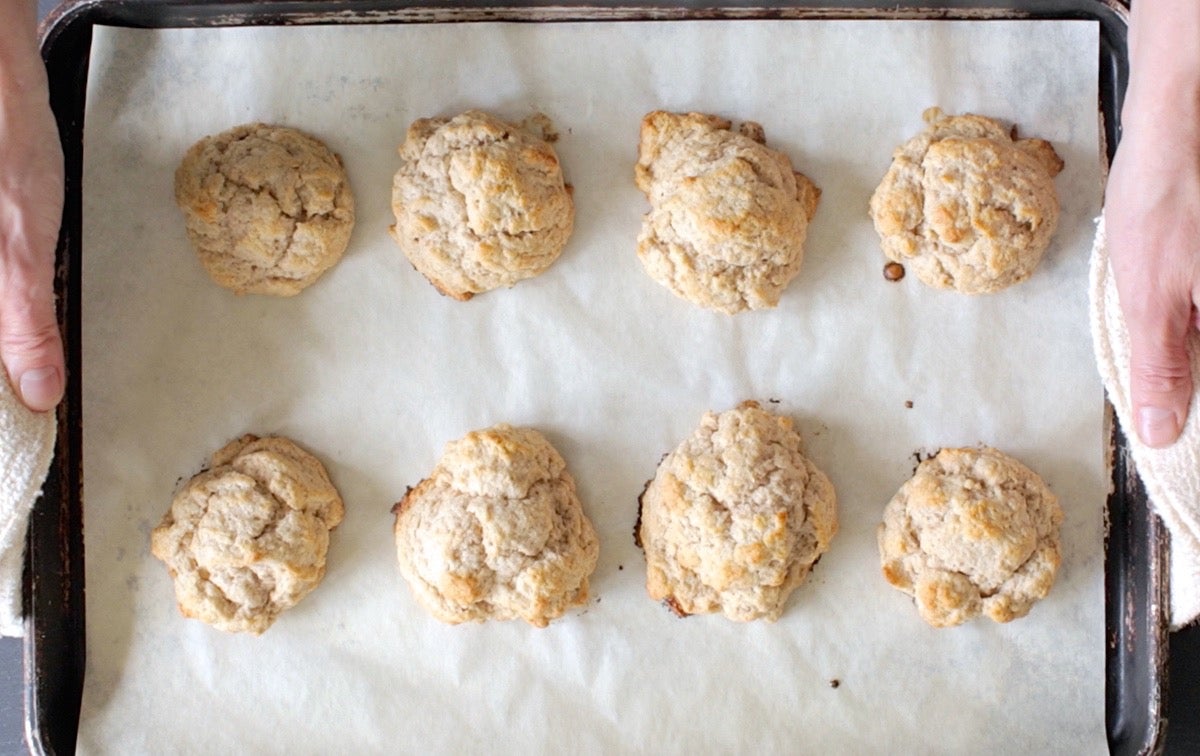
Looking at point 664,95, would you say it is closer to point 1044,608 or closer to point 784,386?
point 784,386

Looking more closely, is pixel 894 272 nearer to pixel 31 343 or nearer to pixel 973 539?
pixel 973 539

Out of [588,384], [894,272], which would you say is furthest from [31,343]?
[894,272]

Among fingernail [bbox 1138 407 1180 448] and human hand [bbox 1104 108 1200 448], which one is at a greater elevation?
human hand [bbox 1104 108 1200 448]

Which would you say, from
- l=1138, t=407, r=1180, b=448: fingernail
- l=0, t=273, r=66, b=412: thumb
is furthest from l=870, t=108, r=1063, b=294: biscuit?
l=0, t=273, r=66, b=412: thumb

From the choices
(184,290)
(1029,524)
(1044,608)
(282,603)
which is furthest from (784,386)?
(184,290)

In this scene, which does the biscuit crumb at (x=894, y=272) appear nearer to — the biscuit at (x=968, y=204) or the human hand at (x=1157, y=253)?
the biscuit at (x=968, y=204)

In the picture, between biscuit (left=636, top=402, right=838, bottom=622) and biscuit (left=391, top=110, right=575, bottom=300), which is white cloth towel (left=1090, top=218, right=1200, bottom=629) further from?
biscuit (left=391, top=110, right=575, bottom=300)
